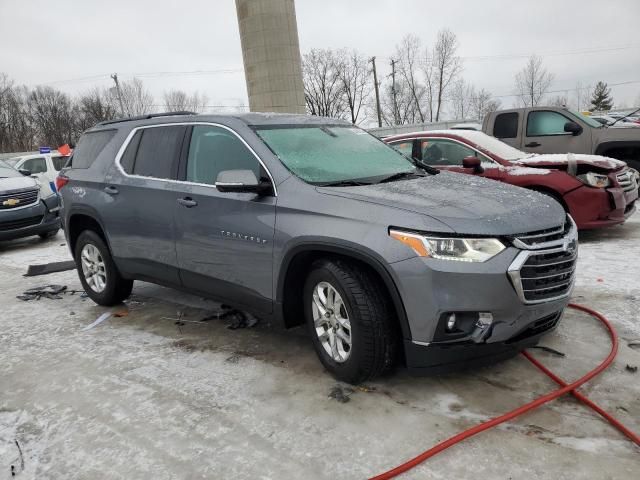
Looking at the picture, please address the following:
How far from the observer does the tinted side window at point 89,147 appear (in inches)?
201

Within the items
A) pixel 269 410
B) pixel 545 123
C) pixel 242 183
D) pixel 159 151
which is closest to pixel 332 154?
pixel 242 183

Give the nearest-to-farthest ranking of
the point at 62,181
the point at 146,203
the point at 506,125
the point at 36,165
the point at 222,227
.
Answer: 1. the point at 222,227
2. the point at 146,203
3. the point at 62,181
4. the point at 506,125
5. the point at 36,165

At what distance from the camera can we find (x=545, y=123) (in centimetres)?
915

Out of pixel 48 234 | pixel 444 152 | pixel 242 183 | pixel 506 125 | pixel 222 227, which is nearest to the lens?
pixel 242 183

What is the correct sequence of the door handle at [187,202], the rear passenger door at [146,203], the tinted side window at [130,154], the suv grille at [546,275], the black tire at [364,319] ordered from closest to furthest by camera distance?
the suv grille at [546,275], the black tire at [364,319], the door handle at [187,202], the rear passenger door at [146,203], the tinted side window at [130,154]

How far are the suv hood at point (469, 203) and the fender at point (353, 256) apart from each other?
0.24m

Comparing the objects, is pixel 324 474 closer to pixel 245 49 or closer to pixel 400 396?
pixel 400 396

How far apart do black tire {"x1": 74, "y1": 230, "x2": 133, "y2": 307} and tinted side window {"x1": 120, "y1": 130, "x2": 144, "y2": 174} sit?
2.81 ft

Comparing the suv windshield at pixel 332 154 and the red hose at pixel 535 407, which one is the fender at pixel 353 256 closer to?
the suv windshield at pixel 332 154

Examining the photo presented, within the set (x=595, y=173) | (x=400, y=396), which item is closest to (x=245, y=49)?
(x=595, y=173)

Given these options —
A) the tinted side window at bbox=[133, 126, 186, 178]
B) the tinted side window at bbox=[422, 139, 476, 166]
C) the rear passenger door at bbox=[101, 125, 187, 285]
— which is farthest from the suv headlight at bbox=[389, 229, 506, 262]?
the tinted side window at bbox=[422, 139, 476, 166]

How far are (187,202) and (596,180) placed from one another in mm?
5217

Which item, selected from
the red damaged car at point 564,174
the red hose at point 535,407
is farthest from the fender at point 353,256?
the red damaged car at point 564,174

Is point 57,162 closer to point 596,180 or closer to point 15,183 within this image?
point 15,183
